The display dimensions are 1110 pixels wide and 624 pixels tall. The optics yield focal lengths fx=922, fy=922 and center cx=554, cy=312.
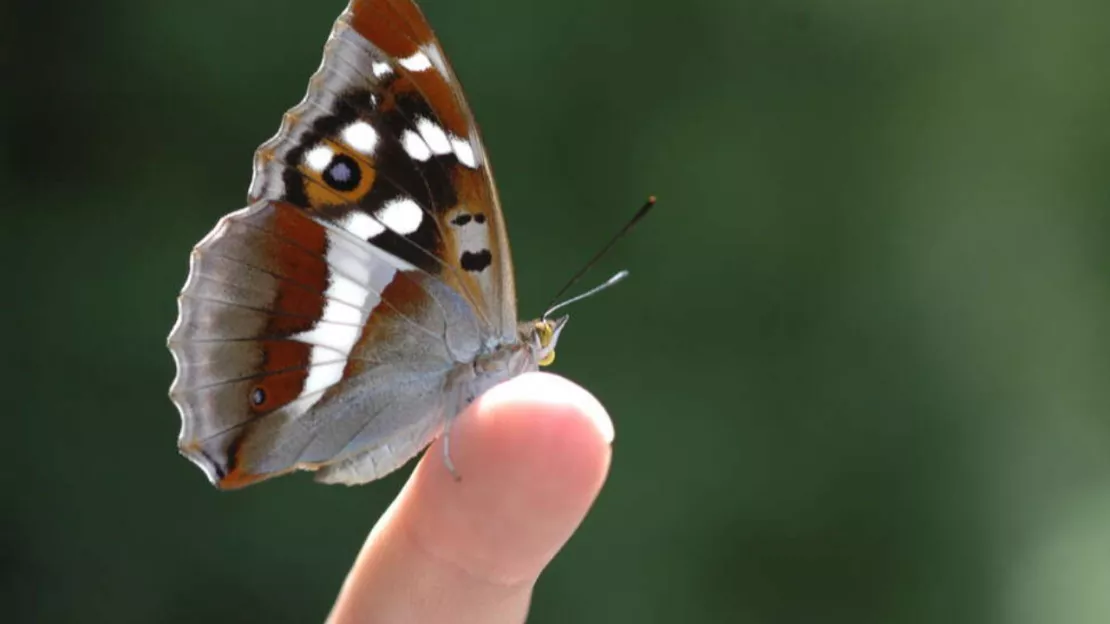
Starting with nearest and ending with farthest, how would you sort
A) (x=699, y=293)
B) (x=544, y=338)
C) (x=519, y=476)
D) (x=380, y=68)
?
(x=519, y=476) → (x=380, y=68) → (x=544, y=338) → (x=699, y=293)

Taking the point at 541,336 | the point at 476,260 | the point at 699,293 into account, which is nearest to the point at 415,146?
the point at 476,260

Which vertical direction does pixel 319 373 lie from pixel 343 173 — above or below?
below

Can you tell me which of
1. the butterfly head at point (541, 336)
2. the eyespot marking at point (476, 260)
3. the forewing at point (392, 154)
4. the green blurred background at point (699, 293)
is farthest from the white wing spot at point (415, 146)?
the green blurred background at point (699, 293)

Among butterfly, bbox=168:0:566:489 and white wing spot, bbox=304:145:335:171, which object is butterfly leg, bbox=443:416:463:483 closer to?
butterfly, bbox=168:0:566:489

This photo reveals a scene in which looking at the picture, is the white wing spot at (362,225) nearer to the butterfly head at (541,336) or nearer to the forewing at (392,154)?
the forewing at (392,154)

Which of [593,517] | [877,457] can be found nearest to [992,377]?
[877,457]

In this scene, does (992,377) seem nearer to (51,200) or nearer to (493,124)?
(493,124)

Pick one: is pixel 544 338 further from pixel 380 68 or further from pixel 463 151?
pixel 380 68

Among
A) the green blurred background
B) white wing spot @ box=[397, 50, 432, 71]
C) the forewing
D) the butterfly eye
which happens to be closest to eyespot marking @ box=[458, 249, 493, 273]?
the forewing
